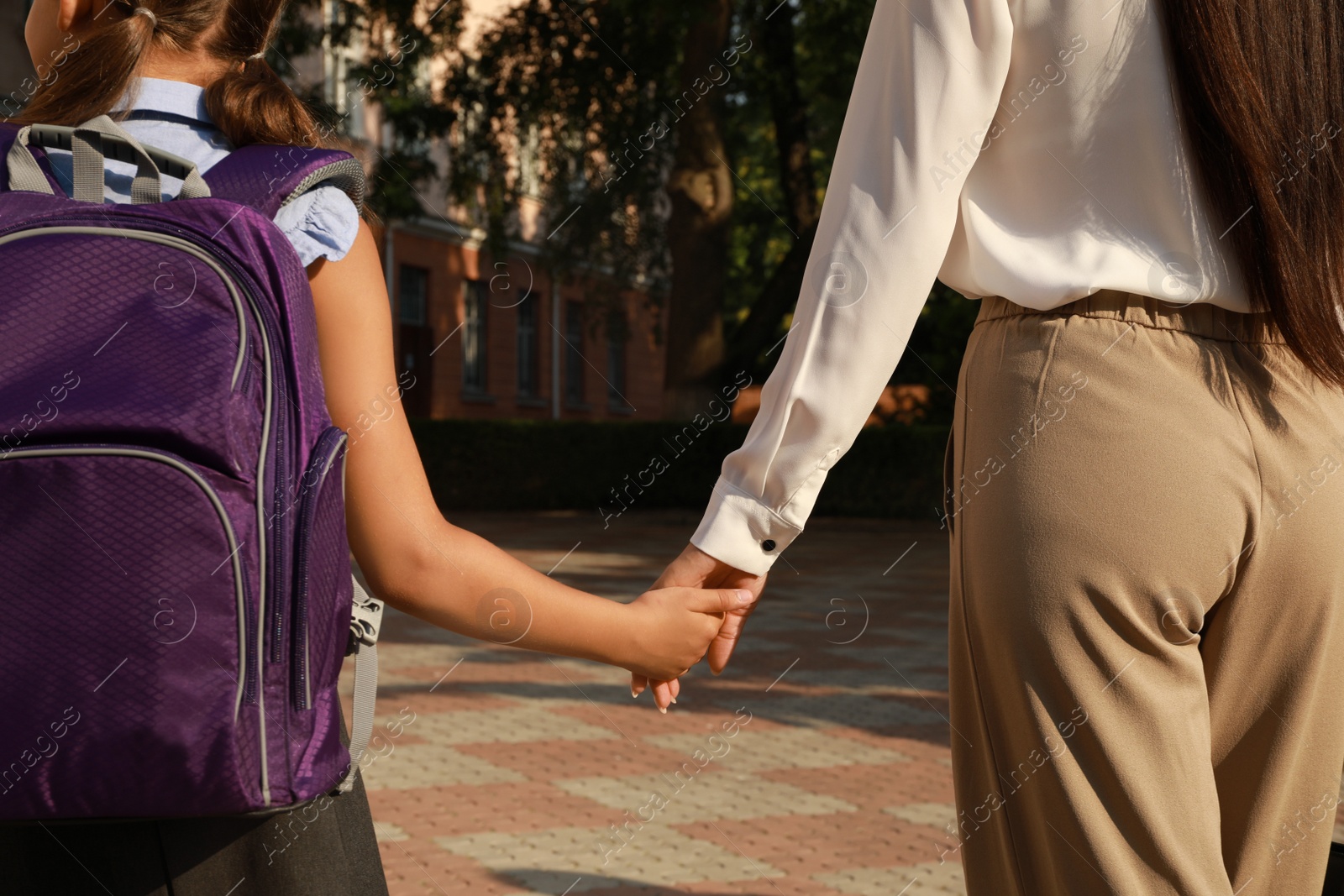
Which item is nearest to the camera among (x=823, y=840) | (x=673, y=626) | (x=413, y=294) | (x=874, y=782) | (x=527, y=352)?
(x=673, y=626)

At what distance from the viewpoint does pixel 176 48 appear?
1461 millimetres

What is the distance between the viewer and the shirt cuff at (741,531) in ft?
6.23

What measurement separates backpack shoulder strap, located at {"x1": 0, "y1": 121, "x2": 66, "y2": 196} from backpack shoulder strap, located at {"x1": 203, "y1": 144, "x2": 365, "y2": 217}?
0.46 feet

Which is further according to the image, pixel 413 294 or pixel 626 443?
pixel 413 294

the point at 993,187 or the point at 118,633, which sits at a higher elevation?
the point at 993,187

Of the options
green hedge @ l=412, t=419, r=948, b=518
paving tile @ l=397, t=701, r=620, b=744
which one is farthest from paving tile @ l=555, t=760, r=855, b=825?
green hedge @ l=412, t=419, r=948, b=518

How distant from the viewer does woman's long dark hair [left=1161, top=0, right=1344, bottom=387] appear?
147cm

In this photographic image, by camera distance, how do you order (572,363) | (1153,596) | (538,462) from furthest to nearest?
(572,363), (538,462), (1153,596)

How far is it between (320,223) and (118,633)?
0.45m

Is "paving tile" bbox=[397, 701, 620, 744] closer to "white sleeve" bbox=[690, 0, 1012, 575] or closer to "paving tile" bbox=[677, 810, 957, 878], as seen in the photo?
"paving tile" bbox=[677, 810, 957, 878]

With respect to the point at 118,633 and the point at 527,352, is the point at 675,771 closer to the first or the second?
the point at 118,633

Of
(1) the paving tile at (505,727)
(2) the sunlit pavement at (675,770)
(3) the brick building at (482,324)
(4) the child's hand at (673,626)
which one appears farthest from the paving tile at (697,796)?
(3) the brick building at (482,324)

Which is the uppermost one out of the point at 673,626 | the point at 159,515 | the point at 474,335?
the point at 159,515

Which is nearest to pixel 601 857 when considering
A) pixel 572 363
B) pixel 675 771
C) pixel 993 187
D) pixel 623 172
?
pixel 675 771
